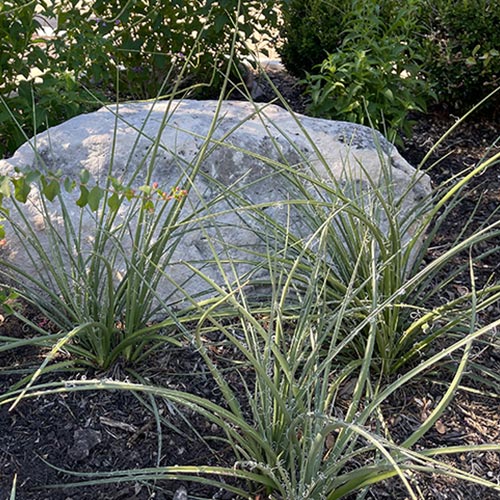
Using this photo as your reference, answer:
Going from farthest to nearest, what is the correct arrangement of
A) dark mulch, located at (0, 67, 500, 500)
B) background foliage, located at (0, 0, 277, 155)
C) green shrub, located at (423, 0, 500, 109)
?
1. green shrub, located at (423, 0, 500, 109)
2. background foliage, located at (0, 0, 277, 155)
3. dark mulch, located at (0, 67, 500, 500)

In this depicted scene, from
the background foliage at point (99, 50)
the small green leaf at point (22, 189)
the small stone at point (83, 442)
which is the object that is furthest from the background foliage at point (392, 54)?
the small green leaf at point (22, 189)

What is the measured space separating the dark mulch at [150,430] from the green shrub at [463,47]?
2169 mm

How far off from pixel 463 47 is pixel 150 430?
3106mm

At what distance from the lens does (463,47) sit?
4.33m

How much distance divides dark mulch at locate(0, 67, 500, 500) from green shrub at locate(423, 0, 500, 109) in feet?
7.12

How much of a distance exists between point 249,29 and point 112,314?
244 cm

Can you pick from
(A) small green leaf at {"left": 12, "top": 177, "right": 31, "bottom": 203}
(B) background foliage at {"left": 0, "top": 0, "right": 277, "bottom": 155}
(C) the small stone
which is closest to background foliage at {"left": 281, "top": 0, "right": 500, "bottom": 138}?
(B) background foliage at {"left": 0, "top": 0, "right": 277, "bottom": 155}

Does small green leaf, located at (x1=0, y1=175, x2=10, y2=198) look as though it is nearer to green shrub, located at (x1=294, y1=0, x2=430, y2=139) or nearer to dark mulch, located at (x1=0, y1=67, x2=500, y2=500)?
dark mulch, located at (x1=0, y1=67, x2=500, y2=500)

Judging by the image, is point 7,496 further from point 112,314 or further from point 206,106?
point 206,106

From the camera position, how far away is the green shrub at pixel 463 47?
430 cm

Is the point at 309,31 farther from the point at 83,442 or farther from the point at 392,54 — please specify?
the point at 83,442

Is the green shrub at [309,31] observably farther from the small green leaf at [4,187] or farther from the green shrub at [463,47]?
the small green leaf at [4,187]

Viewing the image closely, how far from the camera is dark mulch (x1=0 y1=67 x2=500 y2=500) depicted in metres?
2.12

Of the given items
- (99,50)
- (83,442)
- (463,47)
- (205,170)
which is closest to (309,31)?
(463,47)
